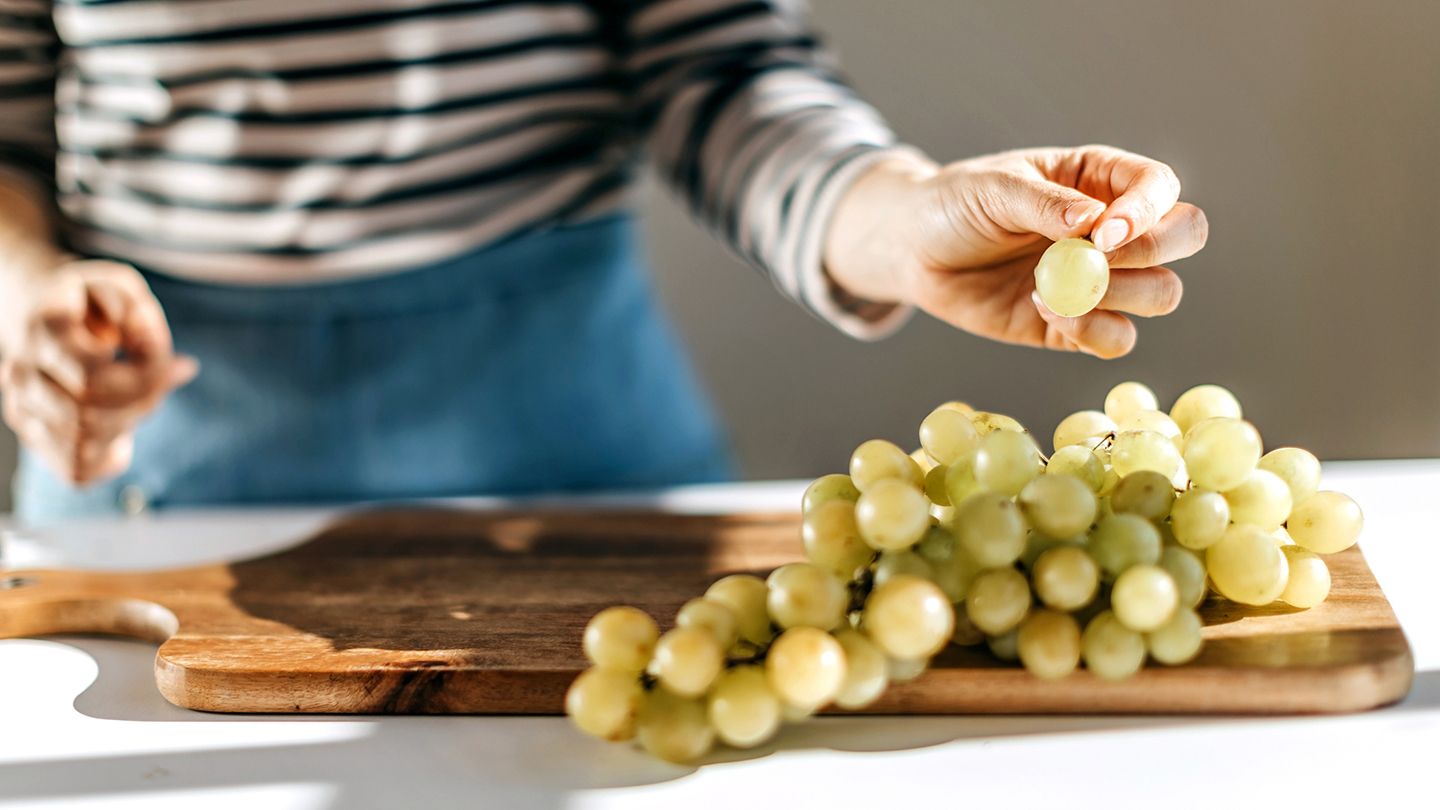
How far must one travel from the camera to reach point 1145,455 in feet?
2.43

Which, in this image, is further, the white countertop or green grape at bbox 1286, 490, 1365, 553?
green grape at bbox 1286, 490, 1365, 553

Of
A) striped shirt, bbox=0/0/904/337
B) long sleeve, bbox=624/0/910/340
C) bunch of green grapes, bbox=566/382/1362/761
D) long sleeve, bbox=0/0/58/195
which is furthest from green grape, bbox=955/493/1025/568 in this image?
long sleeve, bbox=0/0/58/195

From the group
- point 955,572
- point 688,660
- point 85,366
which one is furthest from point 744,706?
point 85,366

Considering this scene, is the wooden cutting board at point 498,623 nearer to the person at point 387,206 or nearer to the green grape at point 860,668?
the green grape at point 860,668

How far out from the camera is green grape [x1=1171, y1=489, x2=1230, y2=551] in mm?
693

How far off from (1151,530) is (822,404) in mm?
2193

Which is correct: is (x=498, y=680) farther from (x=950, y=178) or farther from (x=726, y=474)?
(x=726, y=474)

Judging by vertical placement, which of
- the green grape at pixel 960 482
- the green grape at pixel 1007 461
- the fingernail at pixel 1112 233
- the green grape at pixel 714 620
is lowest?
the green grape at pixel 714 620

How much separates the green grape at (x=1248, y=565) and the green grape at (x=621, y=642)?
1.06 ft

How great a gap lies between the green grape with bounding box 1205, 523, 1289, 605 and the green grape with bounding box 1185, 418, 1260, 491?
1.2 inches

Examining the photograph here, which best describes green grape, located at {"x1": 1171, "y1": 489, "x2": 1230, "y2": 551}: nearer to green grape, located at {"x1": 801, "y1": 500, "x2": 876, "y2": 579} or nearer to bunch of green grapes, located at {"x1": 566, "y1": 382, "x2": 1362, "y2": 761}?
bunch of green grapes, located at {"x1": 566, "y1": 382, "x2": 1362, "y2": 761}

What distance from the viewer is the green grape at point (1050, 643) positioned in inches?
26.0

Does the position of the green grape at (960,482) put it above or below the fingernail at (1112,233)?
below

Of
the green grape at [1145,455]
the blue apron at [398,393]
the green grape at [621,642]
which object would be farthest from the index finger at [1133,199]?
the blue apron at [398,393]
